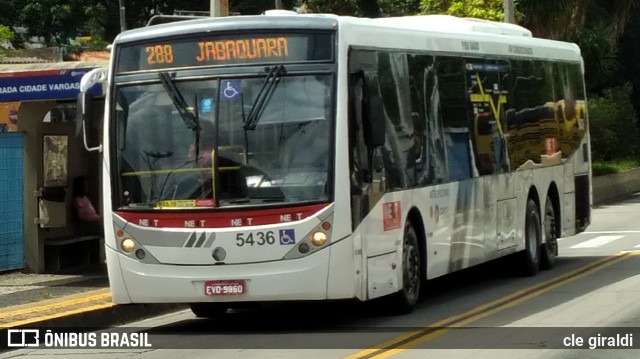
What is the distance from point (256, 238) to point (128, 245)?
1.41 m

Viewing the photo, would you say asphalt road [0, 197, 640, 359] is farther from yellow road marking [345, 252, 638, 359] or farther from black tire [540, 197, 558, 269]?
black tire [540, 197, 558, 269]

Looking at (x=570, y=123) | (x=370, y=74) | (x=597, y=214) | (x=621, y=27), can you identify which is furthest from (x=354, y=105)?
(x=621, y=27)

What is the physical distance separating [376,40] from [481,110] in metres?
3.72

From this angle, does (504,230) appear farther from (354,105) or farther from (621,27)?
(621,27)

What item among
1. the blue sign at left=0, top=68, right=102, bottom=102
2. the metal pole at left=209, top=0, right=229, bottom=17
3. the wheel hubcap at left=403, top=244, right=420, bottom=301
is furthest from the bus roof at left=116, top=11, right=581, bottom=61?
the blue sign at left=0, top=68, right=102, bottom=102

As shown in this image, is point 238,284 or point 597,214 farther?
point 597,214

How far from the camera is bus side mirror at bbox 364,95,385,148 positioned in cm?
1309

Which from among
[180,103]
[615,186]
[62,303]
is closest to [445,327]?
[180,103]

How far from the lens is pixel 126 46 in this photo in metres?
13.6

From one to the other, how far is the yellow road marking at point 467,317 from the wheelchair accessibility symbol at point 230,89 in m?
2.81

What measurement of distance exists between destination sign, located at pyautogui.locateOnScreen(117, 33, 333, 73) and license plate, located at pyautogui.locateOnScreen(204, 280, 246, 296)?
2.14 meters

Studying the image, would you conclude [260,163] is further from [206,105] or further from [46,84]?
[46,84]

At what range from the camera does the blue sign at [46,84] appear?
58.7 ft

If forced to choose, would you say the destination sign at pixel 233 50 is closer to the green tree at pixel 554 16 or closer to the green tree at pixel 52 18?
the green tree at pixel 554 16
